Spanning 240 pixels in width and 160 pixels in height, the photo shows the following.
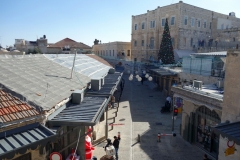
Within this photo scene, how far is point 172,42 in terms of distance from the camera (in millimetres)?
41969

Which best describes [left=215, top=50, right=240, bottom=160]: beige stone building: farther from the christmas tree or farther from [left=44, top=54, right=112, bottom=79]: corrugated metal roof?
the christmas tree

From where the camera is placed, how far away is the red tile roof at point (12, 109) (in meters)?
5.73

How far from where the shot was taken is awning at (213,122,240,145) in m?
7.19

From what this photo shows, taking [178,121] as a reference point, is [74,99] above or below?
above

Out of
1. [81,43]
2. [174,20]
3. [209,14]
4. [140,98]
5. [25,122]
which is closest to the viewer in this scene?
[25,122]

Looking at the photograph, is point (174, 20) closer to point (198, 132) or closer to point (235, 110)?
point (198, 132)

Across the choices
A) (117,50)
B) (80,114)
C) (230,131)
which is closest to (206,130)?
(230,131)

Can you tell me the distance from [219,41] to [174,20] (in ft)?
36.1

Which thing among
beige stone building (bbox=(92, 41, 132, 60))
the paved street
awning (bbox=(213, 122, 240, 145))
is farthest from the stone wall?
beige stone building (bbox=(92, 41, 132, 60))

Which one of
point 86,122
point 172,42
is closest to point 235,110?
point 86,122

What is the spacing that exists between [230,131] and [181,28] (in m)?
35.8

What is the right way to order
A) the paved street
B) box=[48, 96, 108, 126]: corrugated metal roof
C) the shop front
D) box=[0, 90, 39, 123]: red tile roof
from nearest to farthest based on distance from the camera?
box=[0, 90, 39, 123]: red tile roof, box=[48, 96, 108, 126]: corrugated metal roof, the shop front, the paved street

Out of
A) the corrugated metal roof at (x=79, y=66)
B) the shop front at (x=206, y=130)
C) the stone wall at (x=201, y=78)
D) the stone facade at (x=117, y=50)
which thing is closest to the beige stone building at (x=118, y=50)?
the stone facade at (x=117, y=50)

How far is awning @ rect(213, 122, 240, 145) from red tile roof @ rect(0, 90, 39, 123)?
662 cm
